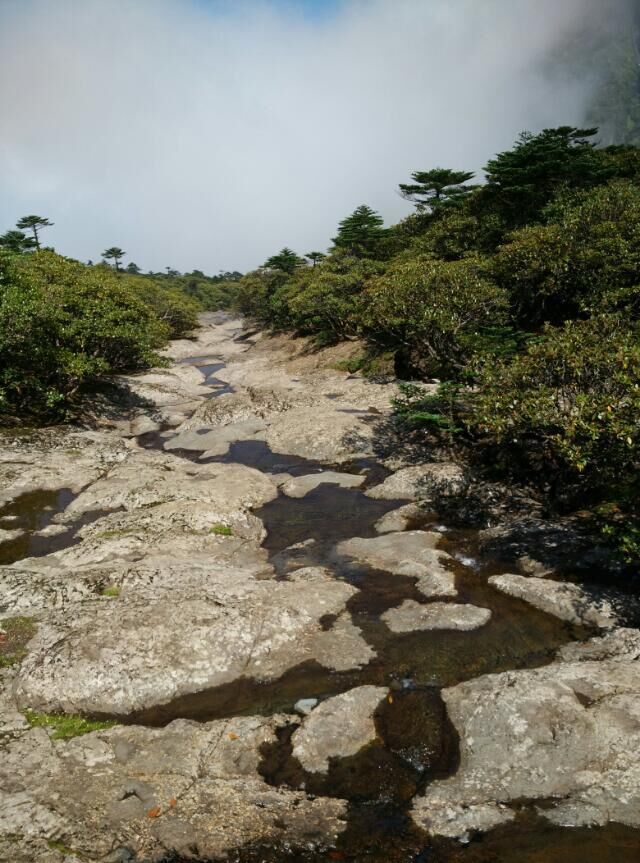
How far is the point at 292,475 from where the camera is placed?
25281 millimetres

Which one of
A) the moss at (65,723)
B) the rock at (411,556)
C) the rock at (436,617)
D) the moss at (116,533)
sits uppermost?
the moss at (116,533)

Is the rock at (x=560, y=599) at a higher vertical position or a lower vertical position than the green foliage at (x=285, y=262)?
lower

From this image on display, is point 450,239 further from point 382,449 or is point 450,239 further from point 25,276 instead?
point 25,276

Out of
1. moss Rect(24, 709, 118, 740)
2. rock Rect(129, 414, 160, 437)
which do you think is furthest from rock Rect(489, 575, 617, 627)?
rock Rect(129, 414, 160, 437)

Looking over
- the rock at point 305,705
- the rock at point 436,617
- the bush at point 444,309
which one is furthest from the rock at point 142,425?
the rock at point 305,705

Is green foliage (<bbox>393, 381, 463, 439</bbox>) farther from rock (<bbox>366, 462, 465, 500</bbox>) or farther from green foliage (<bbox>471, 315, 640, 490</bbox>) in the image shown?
green foliage (<bbox>471, 315, 640, 490</bbox>)

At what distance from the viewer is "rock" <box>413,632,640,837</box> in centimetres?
806

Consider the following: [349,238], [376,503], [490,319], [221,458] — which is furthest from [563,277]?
[349,238]

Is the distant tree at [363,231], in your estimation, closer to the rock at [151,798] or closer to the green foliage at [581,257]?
the green foliage at [581,257]

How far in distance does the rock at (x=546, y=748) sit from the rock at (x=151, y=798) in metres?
2.14

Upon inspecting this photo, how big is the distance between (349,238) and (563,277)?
1687 inches

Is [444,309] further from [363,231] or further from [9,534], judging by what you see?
[363,231]

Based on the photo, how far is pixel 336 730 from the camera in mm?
9820

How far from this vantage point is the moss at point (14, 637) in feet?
39.5
